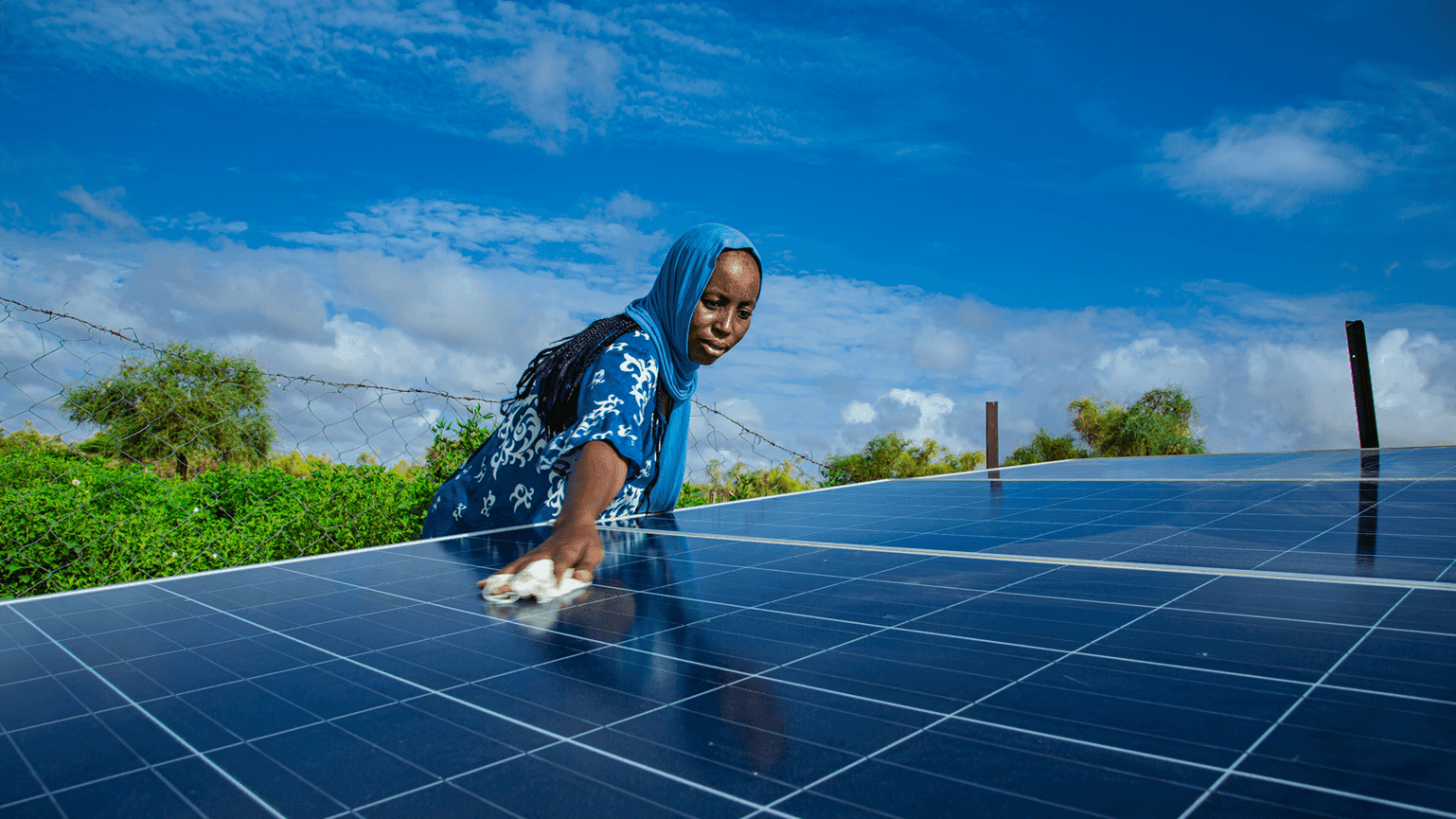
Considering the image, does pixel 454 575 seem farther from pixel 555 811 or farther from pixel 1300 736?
pixel 1300 736

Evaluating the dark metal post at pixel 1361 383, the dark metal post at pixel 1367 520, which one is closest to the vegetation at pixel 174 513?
the dark metal post at pixel 1367 520

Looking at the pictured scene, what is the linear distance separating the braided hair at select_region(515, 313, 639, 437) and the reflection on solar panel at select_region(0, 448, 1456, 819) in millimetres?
1238

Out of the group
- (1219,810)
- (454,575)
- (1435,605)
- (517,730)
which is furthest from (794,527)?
(1219,810)

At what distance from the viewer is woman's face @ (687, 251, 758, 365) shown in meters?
3.56

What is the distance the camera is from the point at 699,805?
2.98ft

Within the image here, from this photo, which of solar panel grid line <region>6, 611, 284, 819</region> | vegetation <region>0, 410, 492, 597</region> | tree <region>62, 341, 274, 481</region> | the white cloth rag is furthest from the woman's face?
tree <region>62, 341, 274, 481</region>

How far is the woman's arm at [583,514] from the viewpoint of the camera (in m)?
2.17

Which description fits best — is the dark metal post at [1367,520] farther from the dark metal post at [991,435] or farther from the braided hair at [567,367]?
the dark metal post at [991,435]

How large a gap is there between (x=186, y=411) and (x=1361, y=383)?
546 inches

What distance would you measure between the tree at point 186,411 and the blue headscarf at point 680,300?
18.0 ft

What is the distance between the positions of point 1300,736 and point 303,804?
118 centimetres

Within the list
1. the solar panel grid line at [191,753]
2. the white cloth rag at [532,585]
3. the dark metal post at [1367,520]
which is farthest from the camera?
the dark metal post at [1367,520]

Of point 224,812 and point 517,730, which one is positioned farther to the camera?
point 517,730

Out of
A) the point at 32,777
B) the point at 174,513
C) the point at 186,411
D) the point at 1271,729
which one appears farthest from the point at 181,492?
the point at 1271,729
